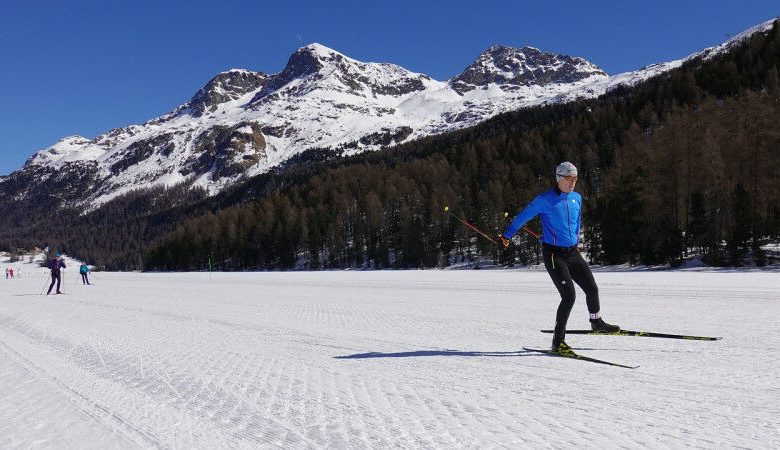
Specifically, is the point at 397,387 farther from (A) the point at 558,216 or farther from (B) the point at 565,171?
(B) the point at 565,171

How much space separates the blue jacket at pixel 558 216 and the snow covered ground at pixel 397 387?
1.33 metres

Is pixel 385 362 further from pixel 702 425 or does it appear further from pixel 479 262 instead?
pixel 479 262

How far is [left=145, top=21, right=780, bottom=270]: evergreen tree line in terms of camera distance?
116 ft

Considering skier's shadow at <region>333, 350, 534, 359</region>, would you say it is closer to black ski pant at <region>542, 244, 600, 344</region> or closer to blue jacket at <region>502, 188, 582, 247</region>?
black ski pant at <region>542, 244, 600, 344</region>

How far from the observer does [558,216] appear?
5.69 metres

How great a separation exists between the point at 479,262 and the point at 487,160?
41.2m

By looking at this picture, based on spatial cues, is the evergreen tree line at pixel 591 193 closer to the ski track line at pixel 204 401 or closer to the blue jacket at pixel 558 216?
the blue jacket at pixel 558 216

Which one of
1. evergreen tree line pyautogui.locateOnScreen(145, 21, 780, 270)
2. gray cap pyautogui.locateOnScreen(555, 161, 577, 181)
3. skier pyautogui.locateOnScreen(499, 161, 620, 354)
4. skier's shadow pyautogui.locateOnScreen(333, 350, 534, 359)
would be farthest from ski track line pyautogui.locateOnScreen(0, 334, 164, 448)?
evergreen tree line pyautogui.locateOnScreen(145, 21, 780, 270)

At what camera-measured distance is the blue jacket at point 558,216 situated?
18.7 feet

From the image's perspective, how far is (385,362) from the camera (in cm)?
557

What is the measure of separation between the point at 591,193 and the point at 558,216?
6095 centimetres

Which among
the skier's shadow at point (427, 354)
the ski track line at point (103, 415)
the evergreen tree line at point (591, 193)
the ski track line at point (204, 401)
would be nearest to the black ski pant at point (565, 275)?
the skier's shadow at point (427, 354)

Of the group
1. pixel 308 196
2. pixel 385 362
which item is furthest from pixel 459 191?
pixel 385 362

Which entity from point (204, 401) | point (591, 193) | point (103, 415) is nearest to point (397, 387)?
point (204, 401)
